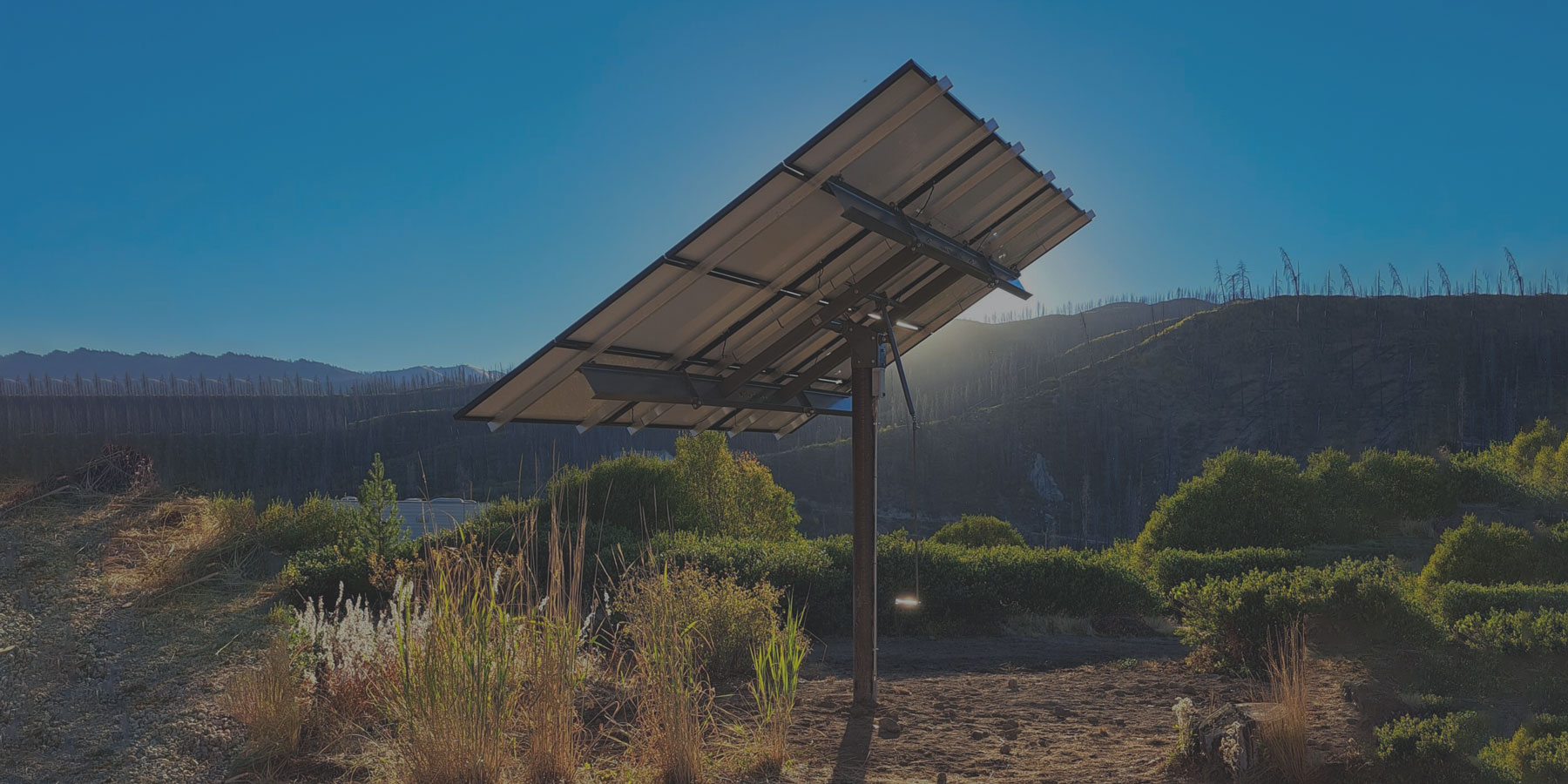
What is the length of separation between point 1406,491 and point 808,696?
14.8m

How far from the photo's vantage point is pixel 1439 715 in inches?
190

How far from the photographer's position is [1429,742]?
4.20 metres

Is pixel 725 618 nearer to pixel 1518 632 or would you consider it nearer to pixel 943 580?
pixel 943 580

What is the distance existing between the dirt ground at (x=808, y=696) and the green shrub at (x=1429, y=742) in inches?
7.1

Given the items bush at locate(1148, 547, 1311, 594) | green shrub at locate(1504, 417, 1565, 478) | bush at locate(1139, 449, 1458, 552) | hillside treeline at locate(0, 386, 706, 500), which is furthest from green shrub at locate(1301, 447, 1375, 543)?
hillside treeline at locate(0, 386, 706, 500)

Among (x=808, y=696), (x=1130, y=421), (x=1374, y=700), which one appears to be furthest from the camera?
(x=1130, y=421)

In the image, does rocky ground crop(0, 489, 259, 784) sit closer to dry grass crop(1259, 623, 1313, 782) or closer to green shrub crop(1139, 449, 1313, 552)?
dry grass crop(1259, 623, 1313, 782)

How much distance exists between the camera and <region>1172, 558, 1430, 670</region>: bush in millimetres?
6367

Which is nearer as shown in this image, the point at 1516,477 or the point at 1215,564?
the point at 1215,564

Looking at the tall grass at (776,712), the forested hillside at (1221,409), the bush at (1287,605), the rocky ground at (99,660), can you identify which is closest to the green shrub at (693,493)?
the rocky ground at (99,660)

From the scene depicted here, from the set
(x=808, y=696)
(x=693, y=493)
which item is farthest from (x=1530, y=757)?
(x=693, y=493)

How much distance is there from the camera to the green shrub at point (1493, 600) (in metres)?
6.67

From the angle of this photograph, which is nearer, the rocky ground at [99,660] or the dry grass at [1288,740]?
the dry grass at [1288,740]

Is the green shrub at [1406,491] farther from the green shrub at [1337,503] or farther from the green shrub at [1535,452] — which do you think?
the green shrub at [1535,452]
